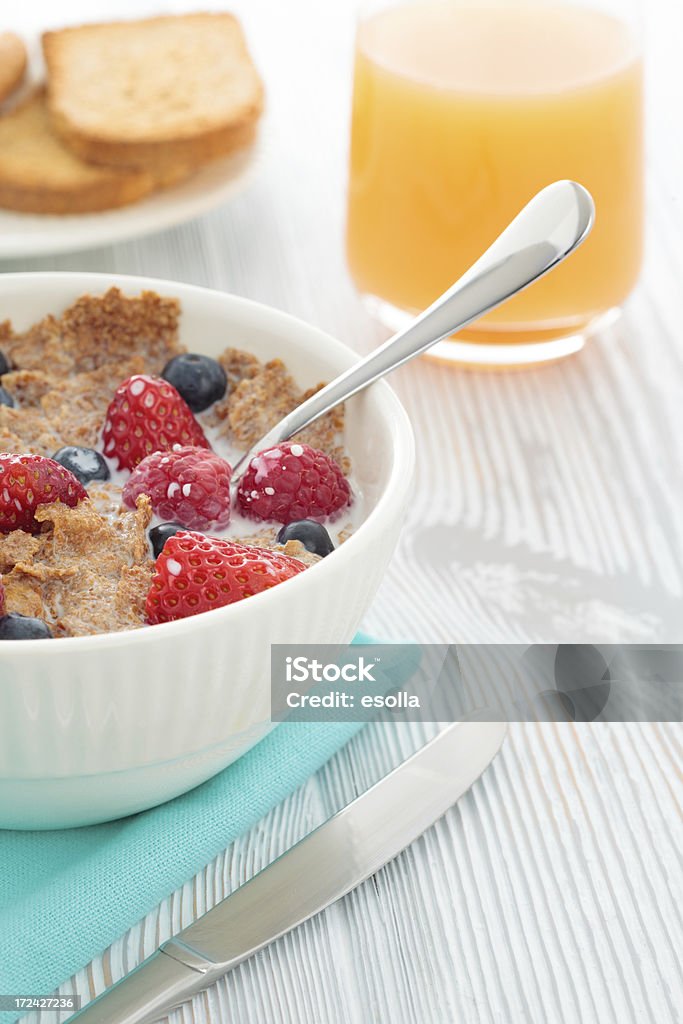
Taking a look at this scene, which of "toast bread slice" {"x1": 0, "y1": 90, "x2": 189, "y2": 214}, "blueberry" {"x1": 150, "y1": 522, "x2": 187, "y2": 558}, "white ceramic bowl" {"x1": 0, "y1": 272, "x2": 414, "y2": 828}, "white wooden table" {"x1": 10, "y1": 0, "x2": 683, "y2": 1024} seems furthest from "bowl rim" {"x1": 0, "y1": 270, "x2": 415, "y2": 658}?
"toast bread slice" {"x1": 0, "y1": 90, "x2": 189, "y2": 214}

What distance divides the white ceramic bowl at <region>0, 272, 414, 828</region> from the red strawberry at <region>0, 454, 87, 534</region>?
20cm

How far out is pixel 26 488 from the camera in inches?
36.8

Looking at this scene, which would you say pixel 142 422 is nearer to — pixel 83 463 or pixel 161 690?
pixel 83 463

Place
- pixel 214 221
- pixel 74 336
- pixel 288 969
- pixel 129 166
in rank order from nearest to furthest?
pixel 288 969 < pixel 74 336 < pixel 129 166 < pixel 214 221

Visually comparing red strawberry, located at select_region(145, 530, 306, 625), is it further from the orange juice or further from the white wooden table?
the orange juice

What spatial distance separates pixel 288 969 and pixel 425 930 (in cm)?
11

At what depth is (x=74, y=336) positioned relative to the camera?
1.17 m

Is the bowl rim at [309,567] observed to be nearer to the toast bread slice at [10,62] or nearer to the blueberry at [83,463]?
the blueberry at [83,463]

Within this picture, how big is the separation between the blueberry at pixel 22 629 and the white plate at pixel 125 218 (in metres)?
0.88

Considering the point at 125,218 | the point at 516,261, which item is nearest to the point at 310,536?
the point at 516,261

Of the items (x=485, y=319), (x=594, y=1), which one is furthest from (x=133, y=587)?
(x=594, y=1)

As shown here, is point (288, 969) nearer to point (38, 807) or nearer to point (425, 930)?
point (425, 930)

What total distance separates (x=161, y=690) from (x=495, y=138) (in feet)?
2.95

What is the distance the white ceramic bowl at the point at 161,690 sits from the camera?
0.78m
